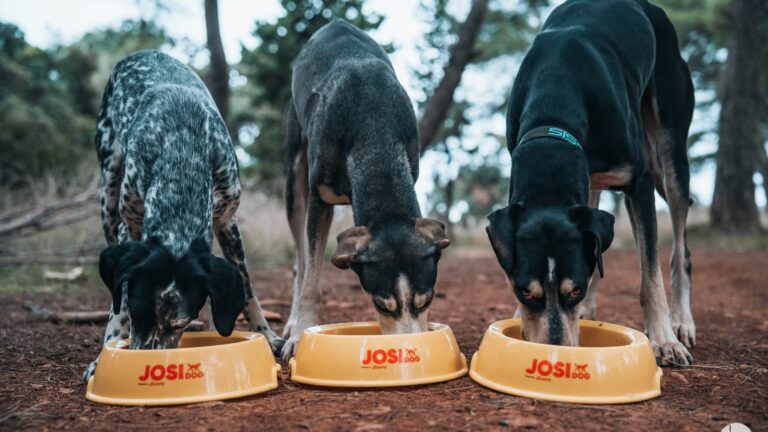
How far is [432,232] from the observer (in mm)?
4043

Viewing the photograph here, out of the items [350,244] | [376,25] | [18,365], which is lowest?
[18,365]

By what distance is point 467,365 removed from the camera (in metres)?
4.11

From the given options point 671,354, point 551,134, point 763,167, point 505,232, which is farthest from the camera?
point 763,167

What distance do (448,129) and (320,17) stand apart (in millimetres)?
8952

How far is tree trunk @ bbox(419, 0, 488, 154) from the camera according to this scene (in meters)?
10.9

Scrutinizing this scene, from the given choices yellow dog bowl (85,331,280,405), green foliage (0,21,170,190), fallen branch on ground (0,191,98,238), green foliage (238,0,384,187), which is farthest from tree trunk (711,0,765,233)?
yellow dog bowl (85,331,280,405)

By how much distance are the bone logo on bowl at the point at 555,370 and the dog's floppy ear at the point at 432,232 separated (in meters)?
0.96

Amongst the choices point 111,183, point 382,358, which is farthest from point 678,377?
point 111,183

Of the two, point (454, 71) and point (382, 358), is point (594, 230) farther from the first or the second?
point (454, 71)

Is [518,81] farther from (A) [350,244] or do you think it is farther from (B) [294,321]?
(B) [294,321]

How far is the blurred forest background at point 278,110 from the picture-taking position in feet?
32.4

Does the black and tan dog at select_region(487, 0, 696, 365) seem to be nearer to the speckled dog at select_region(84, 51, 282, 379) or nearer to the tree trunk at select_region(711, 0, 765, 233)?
the speckled dog at select_region(84, 51, 282, 379)

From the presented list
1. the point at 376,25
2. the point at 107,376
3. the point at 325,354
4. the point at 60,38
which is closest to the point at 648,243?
the point at 325,354

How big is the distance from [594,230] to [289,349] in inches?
86.9
